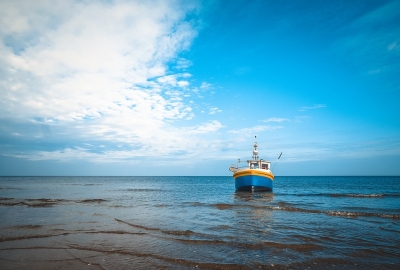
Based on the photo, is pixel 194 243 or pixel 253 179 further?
pixel 253 179

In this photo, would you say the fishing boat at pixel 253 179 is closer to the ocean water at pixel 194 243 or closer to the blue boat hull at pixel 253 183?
the blue boat hull at pixel 253 183

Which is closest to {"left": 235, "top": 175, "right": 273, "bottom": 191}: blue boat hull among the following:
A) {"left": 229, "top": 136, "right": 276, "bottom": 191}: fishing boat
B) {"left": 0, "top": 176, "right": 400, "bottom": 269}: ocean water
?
{"left": 229, "top": 136, "right": 276, "bottom": 191}: fishing boat

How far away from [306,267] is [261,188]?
90.8 feet

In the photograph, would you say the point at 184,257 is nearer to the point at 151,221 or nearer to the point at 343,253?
the point at 343,253

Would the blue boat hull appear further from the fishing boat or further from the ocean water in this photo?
the ocean water

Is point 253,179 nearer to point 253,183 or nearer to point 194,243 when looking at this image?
point 253,183

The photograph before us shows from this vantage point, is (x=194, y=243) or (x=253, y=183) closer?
(x=194, y=243)

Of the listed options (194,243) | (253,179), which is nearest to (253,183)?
(253,179)

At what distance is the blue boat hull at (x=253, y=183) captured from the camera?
3325 cm

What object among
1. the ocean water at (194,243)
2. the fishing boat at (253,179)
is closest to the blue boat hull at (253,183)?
the fishing boat at (253,179)

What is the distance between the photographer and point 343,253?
873 cm

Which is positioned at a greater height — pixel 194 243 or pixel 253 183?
pixel 253 183

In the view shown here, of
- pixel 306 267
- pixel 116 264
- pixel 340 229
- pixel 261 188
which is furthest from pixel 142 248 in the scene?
pixel 261 188

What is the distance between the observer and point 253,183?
33219mm
